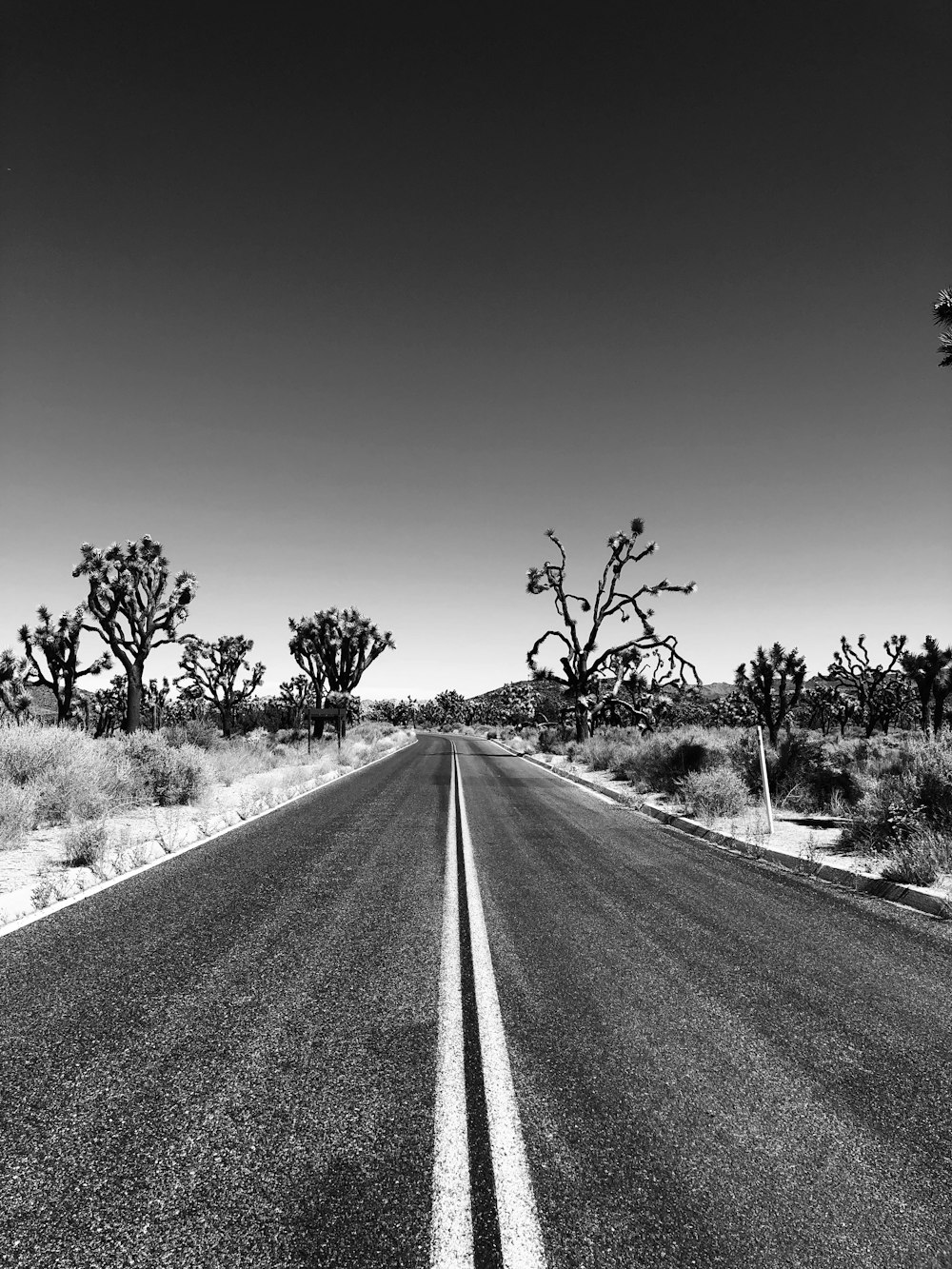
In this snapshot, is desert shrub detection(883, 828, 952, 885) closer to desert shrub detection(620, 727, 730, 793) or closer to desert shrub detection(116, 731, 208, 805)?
desert shrub detection(620, 727, 730, 793)

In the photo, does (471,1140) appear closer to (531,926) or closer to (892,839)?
(531,926)

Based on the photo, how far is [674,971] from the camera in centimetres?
408

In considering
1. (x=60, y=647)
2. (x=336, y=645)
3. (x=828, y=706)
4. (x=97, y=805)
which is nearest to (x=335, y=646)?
(x=336, y=645)

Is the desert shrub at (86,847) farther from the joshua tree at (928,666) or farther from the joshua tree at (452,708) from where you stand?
the joshua tree at (452,708)

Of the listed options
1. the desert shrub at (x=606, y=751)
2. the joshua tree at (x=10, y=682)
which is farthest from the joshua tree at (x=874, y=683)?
the joshua tree at (x=10, y=682)

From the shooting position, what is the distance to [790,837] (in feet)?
29.6

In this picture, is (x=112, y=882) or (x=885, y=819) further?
(x=885, y=819)

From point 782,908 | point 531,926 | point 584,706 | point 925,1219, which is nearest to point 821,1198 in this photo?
point 925,1219

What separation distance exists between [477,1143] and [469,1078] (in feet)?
1.61

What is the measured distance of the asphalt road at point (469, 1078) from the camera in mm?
1911

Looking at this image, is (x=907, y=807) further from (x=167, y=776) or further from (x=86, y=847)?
(x=167, y=776)

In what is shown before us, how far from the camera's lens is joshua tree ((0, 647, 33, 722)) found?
30.2 metres

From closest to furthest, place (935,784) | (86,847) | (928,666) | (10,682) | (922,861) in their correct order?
(922,861)
(86,847)
(935,784)
(10,682)
(928,666)

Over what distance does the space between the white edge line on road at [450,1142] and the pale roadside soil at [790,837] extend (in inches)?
207
